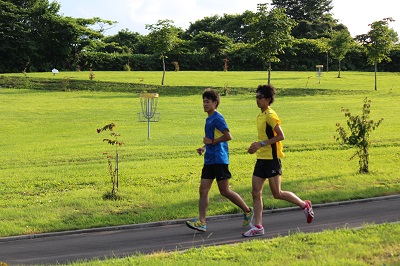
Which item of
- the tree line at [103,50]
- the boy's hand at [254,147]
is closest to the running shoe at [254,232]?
the boy's hand at [254,147]

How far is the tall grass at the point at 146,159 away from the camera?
9398 millimetres

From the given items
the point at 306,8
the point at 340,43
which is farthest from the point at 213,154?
the point at 306,8

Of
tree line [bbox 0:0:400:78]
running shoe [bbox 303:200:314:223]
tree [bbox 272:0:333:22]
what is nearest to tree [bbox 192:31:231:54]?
tree line [bbox 0:0:400:78]

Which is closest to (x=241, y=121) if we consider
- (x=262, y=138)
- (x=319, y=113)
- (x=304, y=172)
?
(x=319, y=113)

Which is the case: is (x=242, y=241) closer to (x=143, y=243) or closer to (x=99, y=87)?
(x=143, y=243)

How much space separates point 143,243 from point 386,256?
317cm

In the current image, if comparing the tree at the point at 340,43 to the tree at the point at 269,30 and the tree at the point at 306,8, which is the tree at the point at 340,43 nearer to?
the tree at the point at 269,30

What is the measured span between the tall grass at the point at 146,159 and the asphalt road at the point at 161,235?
14.8 inches

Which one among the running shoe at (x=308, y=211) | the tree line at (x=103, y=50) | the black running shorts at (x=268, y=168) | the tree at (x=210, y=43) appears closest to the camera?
the black running shorts at (x=268, y=168)

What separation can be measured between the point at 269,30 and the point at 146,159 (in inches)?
998

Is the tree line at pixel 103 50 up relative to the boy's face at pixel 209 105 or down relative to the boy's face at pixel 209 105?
up

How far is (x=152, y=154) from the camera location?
56.4 feet

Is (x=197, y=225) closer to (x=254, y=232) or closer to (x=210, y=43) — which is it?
(x=254, y=232)

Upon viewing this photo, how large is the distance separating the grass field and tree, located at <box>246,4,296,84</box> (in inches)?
120
